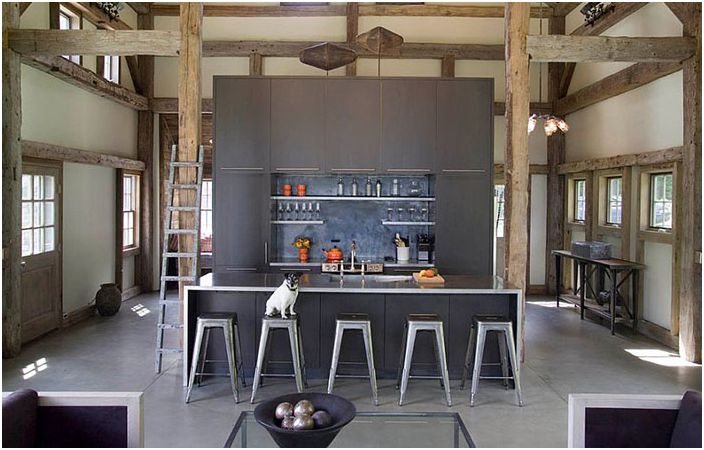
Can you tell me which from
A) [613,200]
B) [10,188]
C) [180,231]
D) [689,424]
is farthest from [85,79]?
[689,424]

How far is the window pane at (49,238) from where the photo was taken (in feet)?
24.0

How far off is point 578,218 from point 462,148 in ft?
13.2

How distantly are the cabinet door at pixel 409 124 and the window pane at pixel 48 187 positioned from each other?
3940mm

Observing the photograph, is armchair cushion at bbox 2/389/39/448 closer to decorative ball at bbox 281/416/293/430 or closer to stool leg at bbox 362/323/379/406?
decorative ball at bbox 281/416/293/430

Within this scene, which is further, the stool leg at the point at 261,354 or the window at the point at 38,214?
the window at the point at 38,214

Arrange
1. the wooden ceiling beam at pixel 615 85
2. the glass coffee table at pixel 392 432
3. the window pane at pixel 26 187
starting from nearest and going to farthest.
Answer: the glass coffee table at pixel 392 432, the window pane at pixel 26 187, the wooden ceiling beam at pixel 615 85

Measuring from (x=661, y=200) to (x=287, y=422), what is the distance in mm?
6018

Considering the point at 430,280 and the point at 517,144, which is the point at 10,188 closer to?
the point at 430,280

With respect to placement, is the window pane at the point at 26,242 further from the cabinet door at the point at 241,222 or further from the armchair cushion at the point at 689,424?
the armchair cushion at the point at 689,424

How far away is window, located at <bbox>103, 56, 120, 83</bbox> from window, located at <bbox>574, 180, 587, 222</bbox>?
741cm

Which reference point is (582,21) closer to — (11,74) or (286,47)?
(286,47)

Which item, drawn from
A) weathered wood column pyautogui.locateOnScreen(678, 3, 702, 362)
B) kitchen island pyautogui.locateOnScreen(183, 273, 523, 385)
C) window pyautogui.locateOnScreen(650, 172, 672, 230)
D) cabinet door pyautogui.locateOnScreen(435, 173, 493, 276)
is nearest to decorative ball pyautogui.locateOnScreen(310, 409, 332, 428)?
kitchen island pyautogui.locateOnScreen(183, 273, 523, 385)

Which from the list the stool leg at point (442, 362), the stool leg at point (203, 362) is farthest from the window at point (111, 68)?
the stool leg at point (442, 362)

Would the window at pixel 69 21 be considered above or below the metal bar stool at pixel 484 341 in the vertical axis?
above
